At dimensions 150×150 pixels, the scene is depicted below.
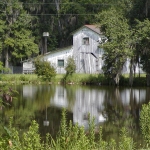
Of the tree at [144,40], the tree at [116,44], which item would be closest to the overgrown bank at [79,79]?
the tree at [116,44]

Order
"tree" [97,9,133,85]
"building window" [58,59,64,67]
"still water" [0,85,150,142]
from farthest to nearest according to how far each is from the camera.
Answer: "building window" [58,59,64,67], "tree" [97,9,133,85], "still water" [0,85,150,142]

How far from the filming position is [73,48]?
45.6 meters

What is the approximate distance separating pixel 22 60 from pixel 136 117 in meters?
33.8

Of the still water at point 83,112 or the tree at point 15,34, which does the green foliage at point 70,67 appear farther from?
the still water at point 83,112

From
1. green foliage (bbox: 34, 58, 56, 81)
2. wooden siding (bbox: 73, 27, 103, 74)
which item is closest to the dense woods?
wooden siding (bbox: 73, 27, 103, 74)

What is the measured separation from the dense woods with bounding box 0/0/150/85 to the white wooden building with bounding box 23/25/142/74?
235cm

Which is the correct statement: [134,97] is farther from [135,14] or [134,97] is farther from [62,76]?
[62,76]

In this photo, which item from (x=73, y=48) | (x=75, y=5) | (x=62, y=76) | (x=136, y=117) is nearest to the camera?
(x=136, y=117)

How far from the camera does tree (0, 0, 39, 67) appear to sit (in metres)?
45.8

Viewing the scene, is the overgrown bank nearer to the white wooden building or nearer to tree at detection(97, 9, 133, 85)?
tree at detection(97, 9, 133, 85)

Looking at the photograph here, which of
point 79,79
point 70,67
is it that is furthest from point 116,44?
point 70,67

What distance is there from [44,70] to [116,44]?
9460mm

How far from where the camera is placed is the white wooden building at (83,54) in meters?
45.0

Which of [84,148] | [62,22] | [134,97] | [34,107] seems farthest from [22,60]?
[84,148]
